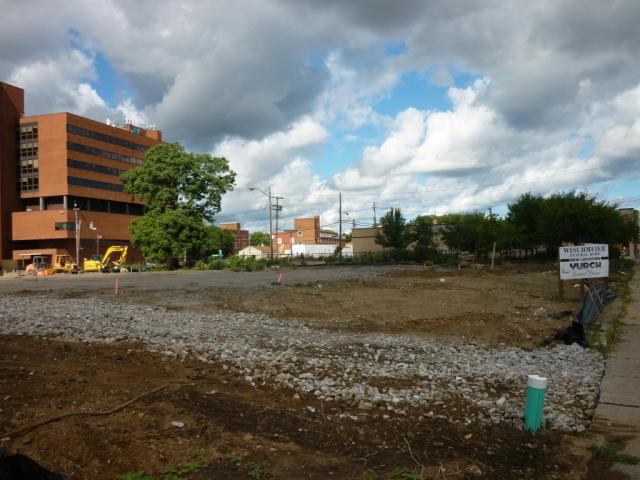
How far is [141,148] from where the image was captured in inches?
4163

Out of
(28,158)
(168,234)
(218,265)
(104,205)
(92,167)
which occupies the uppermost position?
(28,158)

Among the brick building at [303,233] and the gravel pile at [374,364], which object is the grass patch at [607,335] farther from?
the brick building at [303,233]

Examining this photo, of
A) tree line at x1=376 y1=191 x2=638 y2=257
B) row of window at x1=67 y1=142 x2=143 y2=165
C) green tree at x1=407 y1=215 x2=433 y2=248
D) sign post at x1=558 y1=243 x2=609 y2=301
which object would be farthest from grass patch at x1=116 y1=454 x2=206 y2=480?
row of window at x1=67 y1=142 x2=143 y2=165

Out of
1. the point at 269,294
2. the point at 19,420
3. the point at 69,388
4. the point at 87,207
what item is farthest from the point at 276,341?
the point at 87,207

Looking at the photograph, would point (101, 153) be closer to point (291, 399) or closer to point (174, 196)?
point (174, 196)

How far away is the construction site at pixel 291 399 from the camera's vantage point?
450cm

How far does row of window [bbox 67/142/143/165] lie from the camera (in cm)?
8838

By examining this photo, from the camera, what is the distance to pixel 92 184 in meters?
91.6

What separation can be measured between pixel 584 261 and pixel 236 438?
14920 mm

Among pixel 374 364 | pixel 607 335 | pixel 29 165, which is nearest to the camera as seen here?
pixel 374 364

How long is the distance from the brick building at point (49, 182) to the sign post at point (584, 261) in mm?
83082

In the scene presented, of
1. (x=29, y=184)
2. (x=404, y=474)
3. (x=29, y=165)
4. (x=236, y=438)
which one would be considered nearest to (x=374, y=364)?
(x=236, y=438)

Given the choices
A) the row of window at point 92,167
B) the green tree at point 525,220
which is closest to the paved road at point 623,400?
the green tree at point 525,220

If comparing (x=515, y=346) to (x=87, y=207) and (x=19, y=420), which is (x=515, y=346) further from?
(x=87, y=207)
